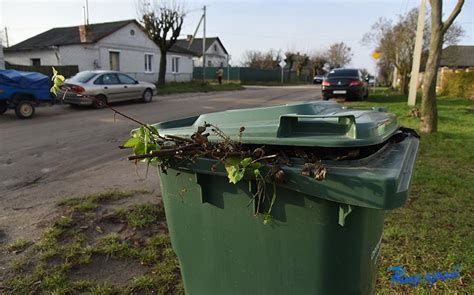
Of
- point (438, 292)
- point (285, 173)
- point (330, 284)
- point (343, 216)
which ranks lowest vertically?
point (438, 292)

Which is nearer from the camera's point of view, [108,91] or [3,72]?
[3,72]

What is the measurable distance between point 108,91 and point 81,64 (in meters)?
12.3

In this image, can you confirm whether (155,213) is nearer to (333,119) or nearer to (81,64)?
(333,119)

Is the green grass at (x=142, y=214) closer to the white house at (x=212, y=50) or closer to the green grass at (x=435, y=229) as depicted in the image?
the green grass at (x=435, y=229)

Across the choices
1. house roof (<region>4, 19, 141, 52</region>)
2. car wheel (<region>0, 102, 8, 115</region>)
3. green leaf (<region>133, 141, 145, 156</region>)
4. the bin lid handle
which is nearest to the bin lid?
the bin lid handle

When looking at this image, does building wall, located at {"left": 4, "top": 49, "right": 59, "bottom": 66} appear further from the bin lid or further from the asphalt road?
the bin lid

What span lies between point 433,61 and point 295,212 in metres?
7.69

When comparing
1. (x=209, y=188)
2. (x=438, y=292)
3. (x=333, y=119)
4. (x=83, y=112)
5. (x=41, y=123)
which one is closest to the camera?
(x=333, y=119)

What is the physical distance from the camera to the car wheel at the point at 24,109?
10.3m

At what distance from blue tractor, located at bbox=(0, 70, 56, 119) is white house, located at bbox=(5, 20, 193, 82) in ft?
45.6

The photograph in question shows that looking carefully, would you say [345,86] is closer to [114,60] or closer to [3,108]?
[3,108]

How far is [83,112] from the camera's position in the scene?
12.1 metres

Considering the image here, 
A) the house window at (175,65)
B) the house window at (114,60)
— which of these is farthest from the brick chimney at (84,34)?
the house window at (175,65)

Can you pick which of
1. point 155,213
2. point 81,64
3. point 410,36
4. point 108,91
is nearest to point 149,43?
point 81,64
